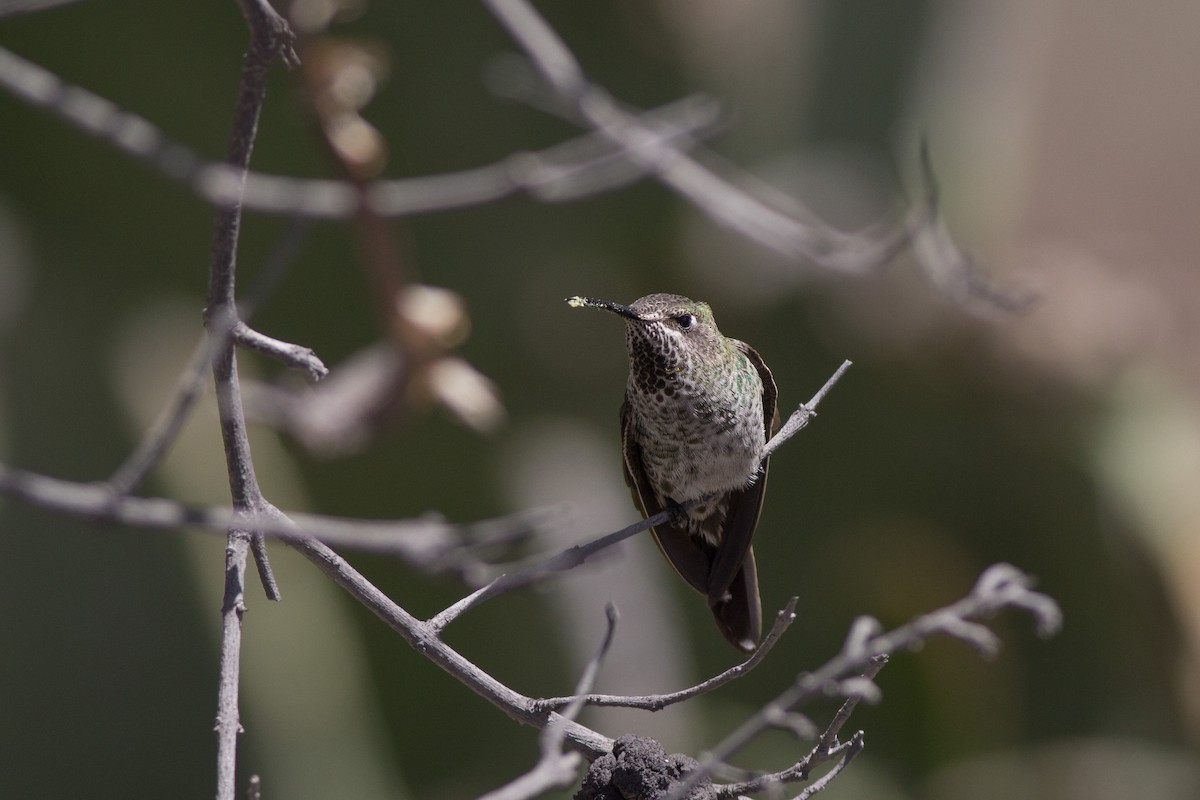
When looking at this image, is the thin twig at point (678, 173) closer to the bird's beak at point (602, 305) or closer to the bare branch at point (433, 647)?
the bird's beak at point (602, 305)

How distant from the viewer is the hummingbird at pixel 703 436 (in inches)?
89.0

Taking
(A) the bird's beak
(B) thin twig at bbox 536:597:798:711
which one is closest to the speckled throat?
(A) the bird's beak

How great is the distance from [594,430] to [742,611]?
160cm

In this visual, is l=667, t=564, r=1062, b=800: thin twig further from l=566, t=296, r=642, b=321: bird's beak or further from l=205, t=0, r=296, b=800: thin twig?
l=566, t=296, r=642, b=321: bird's beak

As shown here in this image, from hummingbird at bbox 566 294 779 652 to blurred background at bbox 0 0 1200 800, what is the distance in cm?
84

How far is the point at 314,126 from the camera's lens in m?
2.30

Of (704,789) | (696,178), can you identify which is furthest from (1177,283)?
(704,789)

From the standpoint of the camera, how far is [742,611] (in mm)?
2400

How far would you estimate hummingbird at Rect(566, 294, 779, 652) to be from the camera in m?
2.26

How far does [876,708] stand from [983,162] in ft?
6.07

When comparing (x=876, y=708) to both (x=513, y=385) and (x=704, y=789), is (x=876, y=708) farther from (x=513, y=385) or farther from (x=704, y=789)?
(x=704, y=789)

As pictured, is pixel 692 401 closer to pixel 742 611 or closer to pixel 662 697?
pixel 742 611

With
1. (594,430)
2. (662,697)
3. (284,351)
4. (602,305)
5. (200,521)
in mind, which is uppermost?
(594,430)

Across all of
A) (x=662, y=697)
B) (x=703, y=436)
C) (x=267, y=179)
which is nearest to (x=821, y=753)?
(x=662, y=697)
